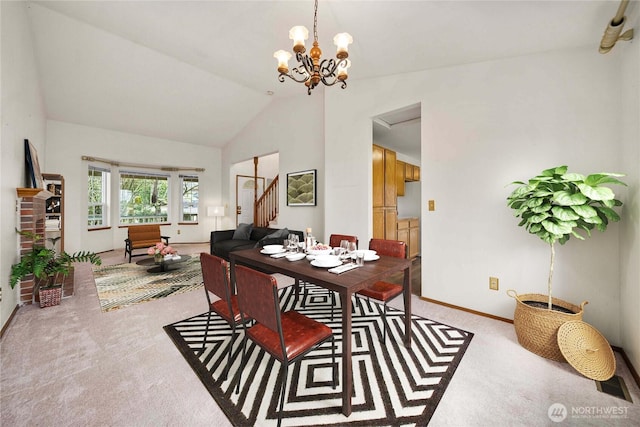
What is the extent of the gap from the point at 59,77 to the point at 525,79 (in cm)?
649

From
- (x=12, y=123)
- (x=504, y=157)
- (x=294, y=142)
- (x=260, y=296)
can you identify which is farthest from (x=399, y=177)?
(x=12, y=123)

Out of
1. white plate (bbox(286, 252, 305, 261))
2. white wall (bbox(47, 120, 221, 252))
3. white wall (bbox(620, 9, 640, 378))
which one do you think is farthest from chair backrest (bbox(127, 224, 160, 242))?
white wall (bbox(620, 9, 640, 378))

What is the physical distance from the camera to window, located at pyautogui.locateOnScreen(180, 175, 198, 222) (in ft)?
23.4

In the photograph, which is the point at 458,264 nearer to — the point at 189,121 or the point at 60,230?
the point at 189,121

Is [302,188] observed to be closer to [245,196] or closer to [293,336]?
[293,336]

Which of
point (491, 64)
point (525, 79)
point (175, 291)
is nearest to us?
point (525, 79)

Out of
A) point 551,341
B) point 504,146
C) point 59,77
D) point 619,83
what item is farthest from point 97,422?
point 59,77

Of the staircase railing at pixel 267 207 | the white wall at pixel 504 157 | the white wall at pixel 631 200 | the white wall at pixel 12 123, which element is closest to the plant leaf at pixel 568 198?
the white wall at pixel 631 200

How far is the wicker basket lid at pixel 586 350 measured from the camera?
1.62 metres

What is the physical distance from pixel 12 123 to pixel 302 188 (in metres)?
3.66

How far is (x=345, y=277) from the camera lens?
157 centimetres

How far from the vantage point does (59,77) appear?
13.0 ft

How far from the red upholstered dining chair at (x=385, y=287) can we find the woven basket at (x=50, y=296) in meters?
3.39

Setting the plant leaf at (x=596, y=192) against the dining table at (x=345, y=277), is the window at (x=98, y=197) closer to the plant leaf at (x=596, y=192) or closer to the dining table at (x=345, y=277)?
the dining table at (x=345, y=277)
